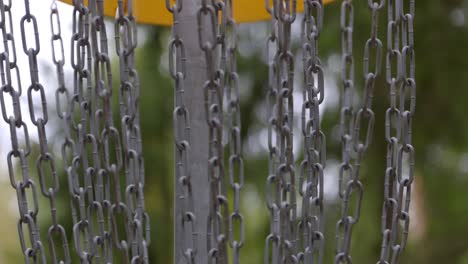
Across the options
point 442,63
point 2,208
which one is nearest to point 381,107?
point 442,63

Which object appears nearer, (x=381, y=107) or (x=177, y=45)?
(x=177, y=45)

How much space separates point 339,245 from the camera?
169 centimetres

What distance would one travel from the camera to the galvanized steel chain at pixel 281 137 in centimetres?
153

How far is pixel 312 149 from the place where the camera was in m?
1.66

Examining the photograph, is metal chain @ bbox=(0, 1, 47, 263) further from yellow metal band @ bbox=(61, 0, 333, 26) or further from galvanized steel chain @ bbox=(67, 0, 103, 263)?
yellow metal band @ bbox=(61, 0, 333, 26)

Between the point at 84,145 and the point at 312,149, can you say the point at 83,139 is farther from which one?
the point at 312,149

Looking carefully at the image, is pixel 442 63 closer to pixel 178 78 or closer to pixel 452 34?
pixel 452 34

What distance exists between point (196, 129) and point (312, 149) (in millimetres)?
262

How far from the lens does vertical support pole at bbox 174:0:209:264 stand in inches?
69.8

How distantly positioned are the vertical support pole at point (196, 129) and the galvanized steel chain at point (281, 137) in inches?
9.1

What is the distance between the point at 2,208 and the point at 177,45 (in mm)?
10353

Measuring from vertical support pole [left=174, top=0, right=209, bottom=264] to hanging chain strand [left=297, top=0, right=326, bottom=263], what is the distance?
0.66 feet

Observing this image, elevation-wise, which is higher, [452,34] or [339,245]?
[452,34]

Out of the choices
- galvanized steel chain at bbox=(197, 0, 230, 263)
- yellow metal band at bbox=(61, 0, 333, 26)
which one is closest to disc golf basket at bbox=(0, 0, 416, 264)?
galvanized steel chain at bbox=(197, 0, 230, 263)
